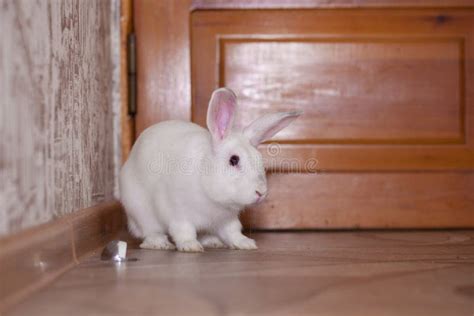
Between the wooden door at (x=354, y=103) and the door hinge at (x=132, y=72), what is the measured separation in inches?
1.7

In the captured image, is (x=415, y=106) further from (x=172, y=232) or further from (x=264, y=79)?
(x=172, y=232)

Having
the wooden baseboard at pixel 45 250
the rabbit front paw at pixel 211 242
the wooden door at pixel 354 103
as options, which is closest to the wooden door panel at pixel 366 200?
the wooden door at pixel 354 103

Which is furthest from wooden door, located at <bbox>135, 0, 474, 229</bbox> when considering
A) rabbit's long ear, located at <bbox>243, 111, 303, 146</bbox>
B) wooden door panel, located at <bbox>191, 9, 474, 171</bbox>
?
→ rabbit's long ear, located at <bbox>243, 111, 303, 146</bbox>

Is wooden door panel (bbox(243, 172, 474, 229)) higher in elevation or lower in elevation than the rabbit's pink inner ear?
lower

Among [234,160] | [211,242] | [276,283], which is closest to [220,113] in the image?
[234,160]

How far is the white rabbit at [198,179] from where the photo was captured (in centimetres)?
149

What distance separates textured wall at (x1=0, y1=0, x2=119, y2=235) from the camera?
3.36 ft

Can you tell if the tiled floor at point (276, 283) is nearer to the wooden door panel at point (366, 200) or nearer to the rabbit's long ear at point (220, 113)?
the rabbit's long ear at point (220, 113)

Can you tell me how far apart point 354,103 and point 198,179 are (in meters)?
0.73

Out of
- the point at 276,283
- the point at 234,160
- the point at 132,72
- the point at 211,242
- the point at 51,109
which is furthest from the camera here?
the point at 132,72

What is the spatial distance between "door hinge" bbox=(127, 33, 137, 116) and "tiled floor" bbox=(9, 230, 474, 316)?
1.84 feet

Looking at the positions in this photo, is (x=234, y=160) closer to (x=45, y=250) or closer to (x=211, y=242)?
(x=211, y=242)

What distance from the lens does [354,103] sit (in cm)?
205

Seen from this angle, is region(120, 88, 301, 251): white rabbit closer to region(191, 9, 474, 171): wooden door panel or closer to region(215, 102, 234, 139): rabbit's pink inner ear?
region(215, 102, 234, 139): rabbit's pink inner ear
